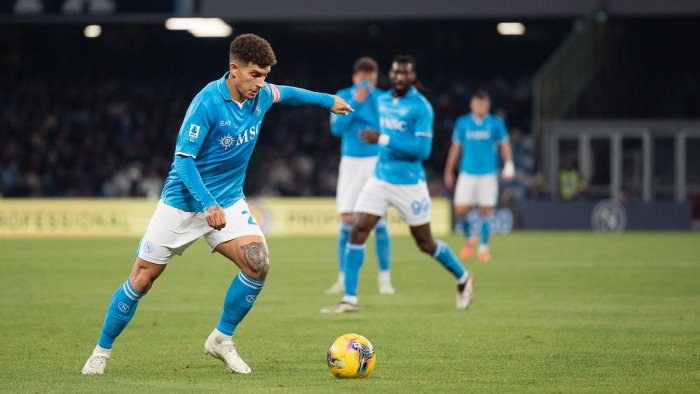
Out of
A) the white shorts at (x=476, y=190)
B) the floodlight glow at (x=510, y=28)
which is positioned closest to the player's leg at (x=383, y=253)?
the white shorts at (x=476, y=190)

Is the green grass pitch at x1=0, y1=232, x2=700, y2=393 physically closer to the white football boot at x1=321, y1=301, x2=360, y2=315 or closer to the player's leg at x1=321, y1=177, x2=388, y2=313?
the white football boot at x1=321, y1=301, x2=360, y2=315

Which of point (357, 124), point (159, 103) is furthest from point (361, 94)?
point (159, 103)

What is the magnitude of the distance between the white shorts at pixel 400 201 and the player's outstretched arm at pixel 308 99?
11.2 ft

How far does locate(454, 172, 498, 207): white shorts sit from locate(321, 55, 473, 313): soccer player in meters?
7.28

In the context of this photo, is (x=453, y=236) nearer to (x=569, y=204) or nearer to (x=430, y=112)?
(x=569, y=204)

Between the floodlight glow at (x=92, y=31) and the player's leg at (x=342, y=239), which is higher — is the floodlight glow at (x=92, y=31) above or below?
above

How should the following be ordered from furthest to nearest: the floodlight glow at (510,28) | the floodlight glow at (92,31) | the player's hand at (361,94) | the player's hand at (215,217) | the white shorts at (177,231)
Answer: the floodlight glow at (92,31), the floodlight glow at (510,28), the player's hand at (361,94), the white shorts at (177,231), the player's hand at (215,217)

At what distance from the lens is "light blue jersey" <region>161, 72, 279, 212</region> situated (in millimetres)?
7105

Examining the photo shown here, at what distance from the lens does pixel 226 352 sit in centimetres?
752

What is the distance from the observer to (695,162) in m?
33.7

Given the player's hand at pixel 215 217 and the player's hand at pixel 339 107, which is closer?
the player's hand at pixel 215 217

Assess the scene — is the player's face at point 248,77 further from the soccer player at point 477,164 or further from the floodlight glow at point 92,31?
the floodlight glow at point 92,31

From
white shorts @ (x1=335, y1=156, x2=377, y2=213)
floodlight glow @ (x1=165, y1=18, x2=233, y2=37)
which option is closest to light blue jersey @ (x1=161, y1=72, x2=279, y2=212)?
white shorts @ (x1=335, y1=156, x2=377, y2=213)

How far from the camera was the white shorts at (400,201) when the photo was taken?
444 inches
